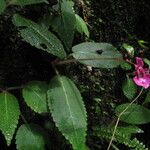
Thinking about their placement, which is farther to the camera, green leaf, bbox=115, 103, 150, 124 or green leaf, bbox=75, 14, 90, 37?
green leaf, bbox=75, 14, 90, 37

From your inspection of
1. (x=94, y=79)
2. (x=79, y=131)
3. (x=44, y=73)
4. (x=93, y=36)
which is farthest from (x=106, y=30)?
(x=79, y=131)

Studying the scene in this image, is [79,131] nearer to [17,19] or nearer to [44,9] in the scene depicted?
[17,19]

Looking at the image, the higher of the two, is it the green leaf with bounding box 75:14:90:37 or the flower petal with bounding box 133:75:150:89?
the green leaf with bounding box 75:14:90:37

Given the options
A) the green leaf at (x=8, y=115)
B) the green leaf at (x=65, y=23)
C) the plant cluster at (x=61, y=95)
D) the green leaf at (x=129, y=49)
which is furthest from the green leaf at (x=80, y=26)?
the green leaf at (x=8, y=115)

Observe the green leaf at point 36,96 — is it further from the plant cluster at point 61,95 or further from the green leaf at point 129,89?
the green leaf at point 129,89

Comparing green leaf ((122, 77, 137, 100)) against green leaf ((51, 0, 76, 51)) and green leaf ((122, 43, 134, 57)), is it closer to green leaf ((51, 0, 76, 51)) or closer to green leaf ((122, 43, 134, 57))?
green leaf ((122, 43, 134, 57))

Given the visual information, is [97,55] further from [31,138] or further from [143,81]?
[31,138]

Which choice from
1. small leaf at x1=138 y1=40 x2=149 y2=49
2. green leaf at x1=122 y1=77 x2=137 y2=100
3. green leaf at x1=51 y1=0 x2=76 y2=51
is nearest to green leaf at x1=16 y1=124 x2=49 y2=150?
green leaf at x1=51 y1=0 x2=76 y2=51
